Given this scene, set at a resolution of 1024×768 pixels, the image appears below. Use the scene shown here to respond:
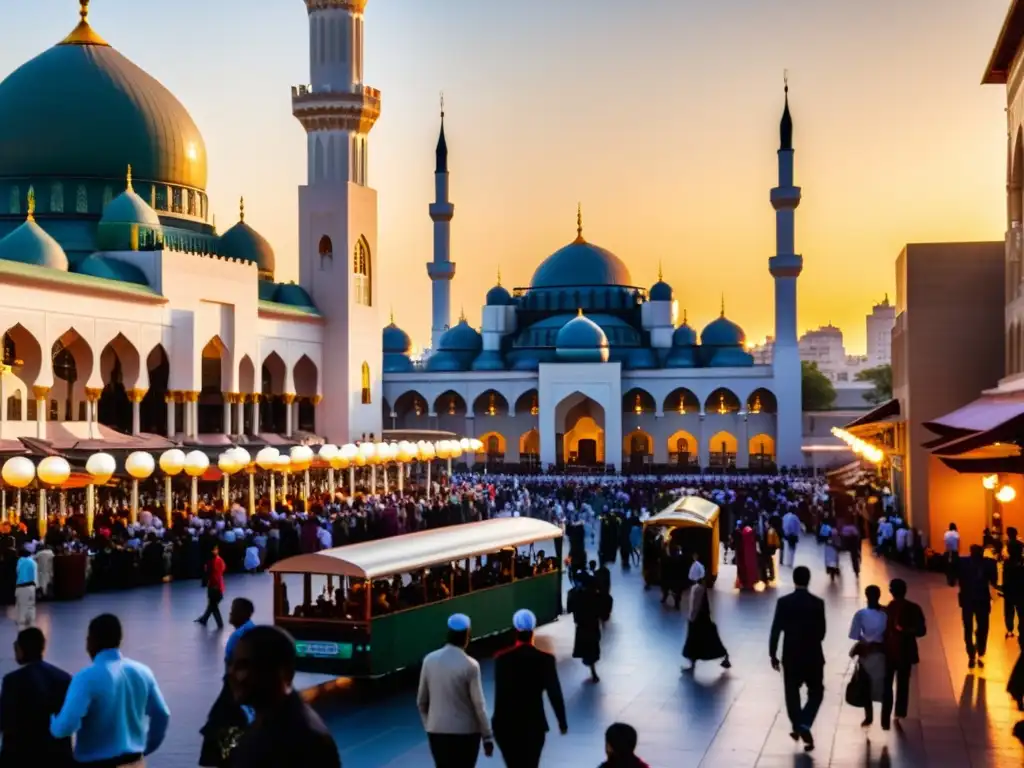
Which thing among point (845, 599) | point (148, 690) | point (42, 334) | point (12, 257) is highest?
point (12, 257)

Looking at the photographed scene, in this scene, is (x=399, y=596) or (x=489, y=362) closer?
(x=399, y=596)

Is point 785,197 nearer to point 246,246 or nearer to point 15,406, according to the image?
point 246,246

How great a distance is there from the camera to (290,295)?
130 ft

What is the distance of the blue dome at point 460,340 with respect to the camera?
193 feet

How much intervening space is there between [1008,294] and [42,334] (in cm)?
1833

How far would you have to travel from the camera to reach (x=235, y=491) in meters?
29.1

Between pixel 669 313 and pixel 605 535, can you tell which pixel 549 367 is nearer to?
pixel 669 313

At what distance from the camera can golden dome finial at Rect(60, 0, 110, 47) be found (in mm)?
38281

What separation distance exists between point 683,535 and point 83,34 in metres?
28.4

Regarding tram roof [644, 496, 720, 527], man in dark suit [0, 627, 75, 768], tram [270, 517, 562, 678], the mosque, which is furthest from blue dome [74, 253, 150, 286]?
man in dark suit [0, 627, 75, 768]

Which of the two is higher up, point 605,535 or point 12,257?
point 12,257

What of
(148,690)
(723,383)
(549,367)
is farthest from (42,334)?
(723,383)

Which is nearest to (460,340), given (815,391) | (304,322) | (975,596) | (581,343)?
(581,343)

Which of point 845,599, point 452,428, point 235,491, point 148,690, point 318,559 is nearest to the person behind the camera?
point 148,690
